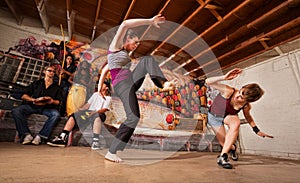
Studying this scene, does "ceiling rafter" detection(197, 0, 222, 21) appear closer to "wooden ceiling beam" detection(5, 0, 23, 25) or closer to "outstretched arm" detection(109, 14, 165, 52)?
"outstretched arm" detection(109, 14, 165, 52)

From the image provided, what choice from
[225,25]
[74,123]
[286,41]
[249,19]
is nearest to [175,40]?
[225,25]

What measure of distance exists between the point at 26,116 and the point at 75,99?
1.03m

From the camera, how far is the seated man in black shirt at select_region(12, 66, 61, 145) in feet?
7.85

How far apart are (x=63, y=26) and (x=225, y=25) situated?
471 centimetres

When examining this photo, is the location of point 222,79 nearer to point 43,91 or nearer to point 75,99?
point 43,91

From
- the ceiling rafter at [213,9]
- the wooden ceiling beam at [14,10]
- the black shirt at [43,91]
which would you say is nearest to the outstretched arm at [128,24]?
the black shirt at [43,91]

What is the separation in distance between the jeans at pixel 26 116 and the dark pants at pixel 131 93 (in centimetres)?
157

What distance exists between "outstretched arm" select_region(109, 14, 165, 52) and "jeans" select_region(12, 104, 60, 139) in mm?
1810

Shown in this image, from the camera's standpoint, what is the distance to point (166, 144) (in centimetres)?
349

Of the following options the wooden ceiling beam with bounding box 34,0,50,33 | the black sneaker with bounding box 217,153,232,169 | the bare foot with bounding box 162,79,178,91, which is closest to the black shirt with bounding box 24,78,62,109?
the wooden ceiling beam with bounding box 34,0,50,33

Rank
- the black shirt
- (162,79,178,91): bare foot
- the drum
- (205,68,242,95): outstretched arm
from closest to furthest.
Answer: (162,79,178,91): bare foot < (205,68,242,95): outstretched arm < the black shirt < the drum

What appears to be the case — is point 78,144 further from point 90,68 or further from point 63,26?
point 63,26

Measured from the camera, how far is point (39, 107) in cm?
269

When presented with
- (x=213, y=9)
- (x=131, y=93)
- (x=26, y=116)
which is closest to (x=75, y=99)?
(x=26, y=116)
